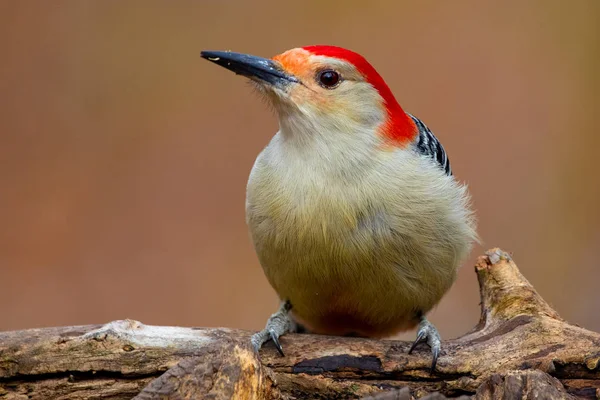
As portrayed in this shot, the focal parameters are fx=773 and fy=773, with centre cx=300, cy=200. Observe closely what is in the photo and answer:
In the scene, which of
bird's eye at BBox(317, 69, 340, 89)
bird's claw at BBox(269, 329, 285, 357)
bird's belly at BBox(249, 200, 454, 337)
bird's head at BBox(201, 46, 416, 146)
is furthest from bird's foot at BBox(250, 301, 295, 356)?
bird's eye at BBox(317, 69, 340, 89)

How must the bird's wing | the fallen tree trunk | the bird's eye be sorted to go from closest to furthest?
the fallen tree trunk < the bird's eye < the bird's wing

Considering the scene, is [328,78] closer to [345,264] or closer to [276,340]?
[345,264]

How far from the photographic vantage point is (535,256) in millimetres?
8320

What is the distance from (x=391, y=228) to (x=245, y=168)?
156 inches

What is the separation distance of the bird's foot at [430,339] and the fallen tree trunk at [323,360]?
0.12ft

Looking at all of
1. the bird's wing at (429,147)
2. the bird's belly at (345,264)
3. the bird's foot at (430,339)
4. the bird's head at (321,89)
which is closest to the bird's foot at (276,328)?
the bird's belly at (345,264)

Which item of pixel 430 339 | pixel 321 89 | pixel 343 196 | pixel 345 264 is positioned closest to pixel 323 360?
pixel 345 264

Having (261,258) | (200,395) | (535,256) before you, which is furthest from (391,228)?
(535,256)

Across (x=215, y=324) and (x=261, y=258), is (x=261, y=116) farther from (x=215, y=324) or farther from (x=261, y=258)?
(x=261, y=258)

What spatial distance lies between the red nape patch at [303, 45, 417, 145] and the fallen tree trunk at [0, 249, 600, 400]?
3.99ft

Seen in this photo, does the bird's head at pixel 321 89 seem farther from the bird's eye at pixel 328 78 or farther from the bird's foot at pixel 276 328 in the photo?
the bird's foot at pixel 276 328

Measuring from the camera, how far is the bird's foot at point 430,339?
431cm

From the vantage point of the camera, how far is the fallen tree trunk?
13.3ft

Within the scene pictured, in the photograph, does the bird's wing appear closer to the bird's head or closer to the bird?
the bird
